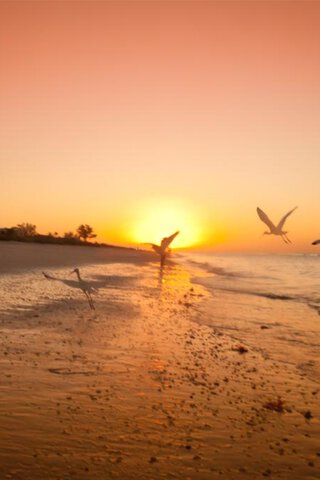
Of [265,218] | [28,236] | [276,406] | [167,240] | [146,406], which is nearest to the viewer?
[146,406]

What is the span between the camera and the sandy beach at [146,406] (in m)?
5.37

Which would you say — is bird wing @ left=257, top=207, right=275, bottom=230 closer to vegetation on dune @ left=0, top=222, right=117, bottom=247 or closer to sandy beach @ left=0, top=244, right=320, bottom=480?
sandy beach @ left=0, top=244, right=320, bottom=480

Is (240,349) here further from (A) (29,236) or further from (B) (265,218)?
(A) (29,236)

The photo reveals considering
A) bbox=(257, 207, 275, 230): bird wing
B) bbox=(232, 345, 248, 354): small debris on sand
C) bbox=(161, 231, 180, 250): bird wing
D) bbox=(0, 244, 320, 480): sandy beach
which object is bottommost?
bbox=(0, 244, 320, 480): sandy beach

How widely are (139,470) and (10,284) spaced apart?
56.3 ft

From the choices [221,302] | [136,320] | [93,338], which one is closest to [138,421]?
[93,338]

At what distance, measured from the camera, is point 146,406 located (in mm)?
7133

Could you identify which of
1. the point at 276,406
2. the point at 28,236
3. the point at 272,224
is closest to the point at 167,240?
the point at 272,224

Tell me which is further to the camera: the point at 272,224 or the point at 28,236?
the point at 28,236

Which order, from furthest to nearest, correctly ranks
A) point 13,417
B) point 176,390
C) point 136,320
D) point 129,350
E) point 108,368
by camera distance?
point 136,320 < point 129,350 < point 108,368 < point 176,390 < point 13,417

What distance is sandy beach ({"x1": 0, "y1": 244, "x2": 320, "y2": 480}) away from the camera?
17.6ft

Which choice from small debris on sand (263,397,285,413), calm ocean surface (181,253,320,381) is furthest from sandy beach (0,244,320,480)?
calm ocean surface (181,253,320,381)

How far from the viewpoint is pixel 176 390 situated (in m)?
7.94

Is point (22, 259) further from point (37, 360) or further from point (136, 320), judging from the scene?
point (37, 360)
